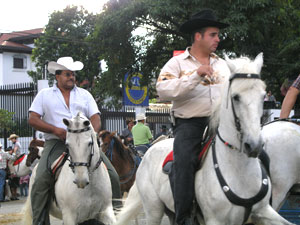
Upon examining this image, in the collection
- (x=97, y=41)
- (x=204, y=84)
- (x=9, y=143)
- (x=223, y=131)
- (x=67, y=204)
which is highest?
(x=97, y=41)

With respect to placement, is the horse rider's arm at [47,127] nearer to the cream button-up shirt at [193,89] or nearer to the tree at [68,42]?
the cream button-up shirt at [193,89]

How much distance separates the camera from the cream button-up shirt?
15.6 ft

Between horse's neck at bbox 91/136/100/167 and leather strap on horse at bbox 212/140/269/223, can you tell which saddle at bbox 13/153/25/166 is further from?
leather strap on horse at bbox 212/140/269/223

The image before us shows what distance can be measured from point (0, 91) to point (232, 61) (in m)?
21.5

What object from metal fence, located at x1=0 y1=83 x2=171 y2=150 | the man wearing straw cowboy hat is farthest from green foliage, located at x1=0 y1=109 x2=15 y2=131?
the man wearing straw cowboy hat

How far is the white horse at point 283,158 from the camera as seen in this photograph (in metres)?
6.14

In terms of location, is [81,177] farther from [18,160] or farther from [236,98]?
[18,160]

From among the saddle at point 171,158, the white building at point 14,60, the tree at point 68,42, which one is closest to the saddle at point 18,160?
the saddle at point 171,158

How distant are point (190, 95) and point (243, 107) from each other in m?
1.00

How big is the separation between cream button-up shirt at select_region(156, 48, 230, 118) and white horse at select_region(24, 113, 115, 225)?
141cm

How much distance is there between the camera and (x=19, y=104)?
946 inches

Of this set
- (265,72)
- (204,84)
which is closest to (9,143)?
(265,72)

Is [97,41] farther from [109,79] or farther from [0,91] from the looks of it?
[0,91]

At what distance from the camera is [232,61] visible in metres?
4.23
